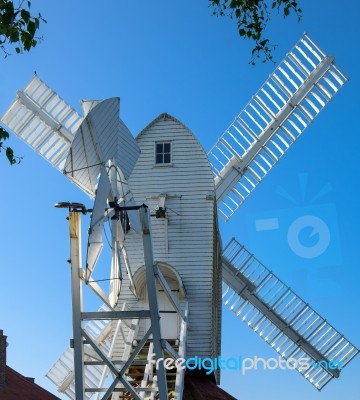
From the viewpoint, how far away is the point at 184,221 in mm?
21250

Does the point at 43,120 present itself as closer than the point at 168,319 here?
No

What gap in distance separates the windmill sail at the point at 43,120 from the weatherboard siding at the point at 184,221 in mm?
3624

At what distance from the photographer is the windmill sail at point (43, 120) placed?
2491 cm

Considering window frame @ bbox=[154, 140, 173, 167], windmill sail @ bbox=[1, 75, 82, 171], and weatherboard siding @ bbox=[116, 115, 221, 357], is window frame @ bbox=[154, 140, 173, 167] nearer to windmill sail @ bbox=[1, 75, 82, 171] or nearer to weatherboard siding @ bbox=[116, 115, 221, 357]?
weatherboard siding @ bbox=[116, 115, 221, 357]

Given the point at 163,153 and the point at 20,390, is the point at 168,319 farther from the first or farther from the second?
the point at 20,390

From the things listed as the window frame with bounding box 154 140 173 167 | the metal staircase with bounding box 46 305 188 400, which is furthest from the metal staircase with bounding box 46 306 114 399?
the window frame with bounding box 154 140 173 167

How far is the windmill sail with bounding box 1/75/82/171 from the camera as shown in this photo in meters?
24.9

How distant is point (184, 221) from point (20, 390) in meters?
7.25

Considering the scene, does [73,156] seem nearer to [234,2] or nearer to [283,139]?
[234,2]

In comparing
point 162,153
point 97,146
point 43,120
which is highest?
point 43,120

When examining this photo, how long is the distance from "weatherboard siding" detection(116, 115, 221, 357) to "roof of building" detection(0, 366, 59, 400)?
4553 mm

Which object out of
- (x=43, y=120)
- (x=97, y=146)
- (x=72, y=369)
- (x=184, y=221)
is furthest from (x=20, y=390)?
(x=97, y=146)

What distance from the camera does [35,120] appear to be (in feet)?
82.5

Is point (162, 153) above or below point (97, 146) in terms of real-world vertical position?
above
